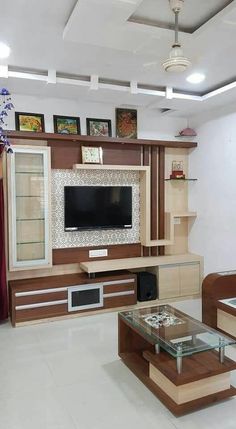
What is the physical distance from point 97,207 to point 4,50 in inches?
84.8

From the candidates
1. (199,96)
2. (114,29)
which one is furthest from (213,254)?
(114,29)

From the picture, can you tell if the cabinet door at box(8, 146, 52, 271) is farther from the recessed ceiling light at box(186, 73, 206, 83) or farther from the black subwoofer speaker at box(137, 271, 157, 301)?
the recessed ceiling light at box(186, 73, 206, 83)

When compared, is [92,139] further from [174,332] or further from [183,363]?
[183,363]

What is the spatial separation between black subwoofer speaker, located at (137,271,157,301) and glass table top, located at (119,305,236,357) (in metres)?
1.21

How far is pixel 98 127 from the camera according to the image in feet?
14.7

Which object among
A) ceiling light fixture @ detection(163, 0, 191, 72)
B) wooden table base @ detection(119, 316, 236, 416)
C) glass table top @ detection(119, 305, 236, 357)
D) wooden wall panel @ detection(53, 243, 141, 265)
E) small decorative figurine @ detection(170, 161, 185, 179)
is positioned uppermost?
ceiling light fixture @ detection(163, 0, 191, 72)

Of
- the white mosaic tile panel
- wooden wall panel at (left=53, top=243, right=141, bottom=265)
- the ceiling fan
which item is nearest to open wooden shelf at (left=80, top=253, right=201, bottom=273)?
→ wooden wall panel at (left=53, top=243, right=141, bottom=265)

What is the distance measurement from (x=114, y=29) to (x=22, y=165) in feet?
6.94

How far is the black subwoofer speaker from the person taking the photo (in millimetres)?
4391

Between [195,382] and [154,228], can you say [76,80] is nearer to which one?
[154,228]

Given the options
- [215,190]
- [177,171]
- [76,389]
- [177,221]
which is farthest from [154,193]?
[76,389]

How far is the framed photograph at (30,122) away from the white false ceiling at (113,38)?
0.38 metres

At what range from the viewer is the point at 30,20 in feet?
7.89

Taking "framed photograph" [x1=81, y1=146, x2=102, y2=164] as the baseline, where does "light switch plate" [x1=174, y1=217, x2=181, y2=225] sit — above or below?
below
